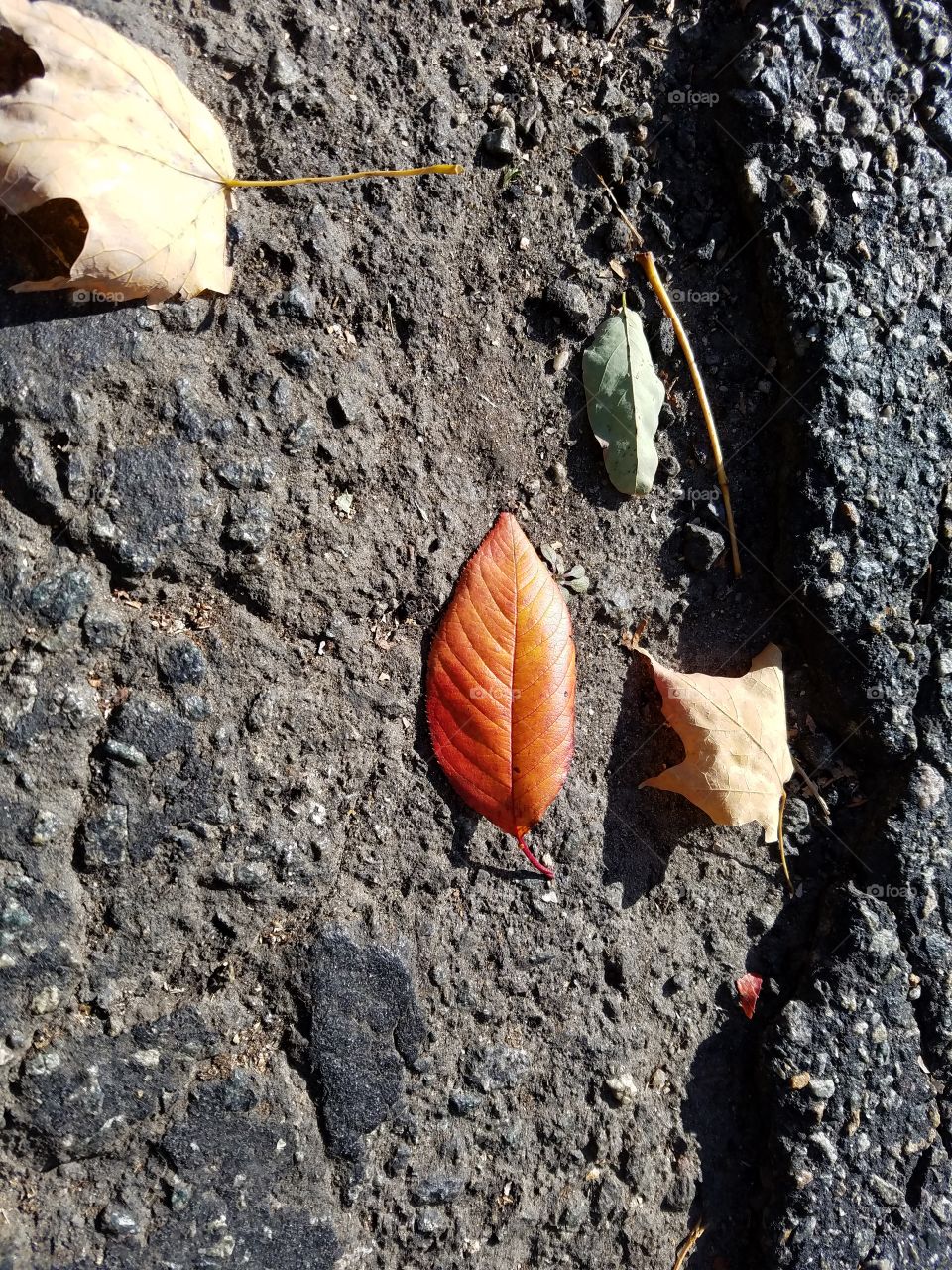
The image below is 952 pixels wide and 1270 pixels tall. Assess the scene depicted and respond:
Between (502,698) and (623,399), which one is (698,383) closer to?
(623,399)

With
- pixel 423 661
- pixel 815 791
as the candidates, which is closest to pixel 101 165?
pixel 423 661

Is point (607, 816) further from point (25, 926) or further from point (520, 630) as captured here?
point (25, 926)

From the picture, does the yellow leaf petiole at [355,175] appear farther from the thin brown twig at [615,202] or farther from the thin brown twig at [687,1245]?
the thin brown twig at [687,1245]

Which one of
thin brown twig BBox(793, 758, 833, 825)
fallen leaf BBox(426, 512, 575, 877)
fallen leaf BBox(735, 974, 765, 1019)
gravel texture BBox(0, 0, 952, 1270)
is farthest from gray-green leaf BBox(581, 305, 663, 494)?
fallen leaf BBox(735, 974, 765, 1019)

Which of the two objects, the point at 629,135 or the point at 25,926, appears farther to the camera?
the point at 629,135

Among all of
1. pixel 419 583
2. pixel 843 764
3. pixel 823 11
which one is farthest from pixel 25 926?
pixel 823 11

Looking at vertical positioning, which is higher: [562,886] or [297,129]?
[297,129]

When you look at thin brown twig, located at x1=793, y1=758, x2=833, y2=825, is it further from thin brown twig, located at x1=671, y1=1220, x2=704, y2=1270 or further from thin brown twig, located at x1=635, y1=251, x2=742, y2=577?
thin brown twig, located at x1=671, y1=1220, x2=704, y2=1270
